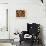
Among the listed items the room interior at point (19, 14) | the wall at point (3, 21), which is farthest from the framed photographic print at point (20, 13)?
the wall at point (3, 21)

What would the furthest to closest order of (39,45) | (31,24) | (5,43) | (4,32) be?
(4,32) < (31,24) < (5,43) < (39,45)

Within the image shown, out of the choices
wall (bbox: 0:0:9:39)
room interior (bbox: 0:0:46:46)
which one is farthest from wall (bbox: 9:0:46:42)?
wall (bbox: 0:0:9:39)

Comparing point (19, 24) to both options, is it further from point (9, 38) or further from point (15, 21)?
point (9, 38)

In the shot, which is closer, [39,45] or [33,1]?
[39,45]

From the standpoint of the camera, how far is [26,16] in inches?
121

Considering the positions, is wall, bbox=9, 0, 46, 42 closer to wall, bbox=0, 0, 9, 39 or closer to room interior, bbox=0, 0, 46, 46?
room interior, bbox=0, 0, 46, 46

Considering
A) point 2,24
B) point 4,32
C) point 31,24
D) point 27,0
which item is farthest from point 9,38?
point 27,0

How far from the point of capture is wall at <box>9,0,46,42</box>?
119 inches

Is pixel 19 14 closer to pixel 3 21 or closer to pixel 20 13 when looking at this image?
pixel 20 13

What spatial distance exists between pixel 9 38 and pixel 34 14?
93 cm

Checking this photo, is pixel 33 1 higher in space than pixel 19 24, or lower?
higher

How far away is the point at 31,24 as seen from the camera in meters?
2.90

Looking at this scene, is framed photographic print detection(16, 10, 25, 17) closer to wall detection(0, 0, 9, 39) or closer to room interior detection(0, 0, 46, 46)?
room interior detection(0, 0, 46, 46)

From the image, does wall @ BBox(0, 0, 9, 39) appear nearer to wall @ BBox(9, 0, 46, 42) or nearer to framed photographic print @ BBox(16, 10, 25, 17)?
wall @ BBox(9, 0, 46, 42)
